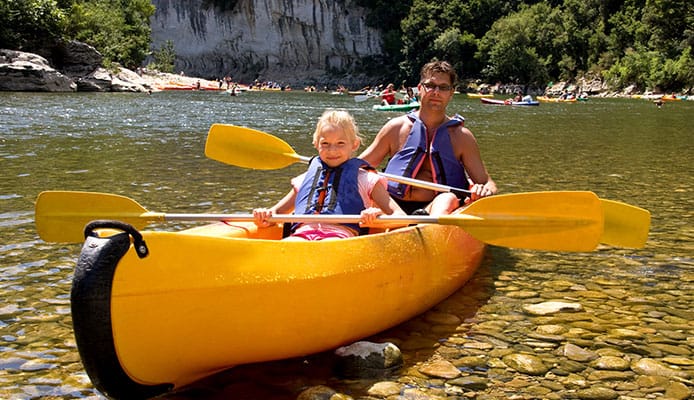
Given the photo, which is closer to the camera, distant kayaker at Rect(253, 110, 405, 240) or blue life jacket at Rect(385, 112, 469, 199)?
distant kayaker at Rect(253, 110, 405, 240)

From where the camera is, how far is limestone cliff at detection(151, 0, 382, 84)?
70.5m

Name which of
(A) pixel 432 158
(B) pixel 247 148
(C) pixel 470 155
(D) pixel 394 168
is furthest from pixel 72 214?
(C) pixel 470 155

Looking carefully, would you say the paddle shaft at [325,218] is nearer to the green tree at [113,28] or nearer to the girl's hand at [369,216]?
the girl's hand at [369,216]

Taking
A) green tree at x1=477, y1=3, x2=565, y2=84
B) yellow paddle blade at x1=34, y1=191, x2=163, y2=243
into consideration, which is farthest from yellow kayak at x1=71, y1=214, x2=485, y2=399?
green tree at x1=477, y1=3, x2=565, y2=84

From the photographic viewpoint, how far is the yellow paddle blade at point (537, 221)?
3283mm

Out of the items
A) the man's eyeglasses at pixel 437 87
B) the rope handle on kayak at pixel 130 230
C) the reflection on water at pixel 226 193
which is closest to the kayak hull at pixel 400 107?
the reflection on water at pixel 226 193

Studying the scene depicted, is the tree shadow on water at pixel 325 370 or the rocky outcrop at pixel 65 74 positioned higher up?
the rocky outcrop at pixel 65 74

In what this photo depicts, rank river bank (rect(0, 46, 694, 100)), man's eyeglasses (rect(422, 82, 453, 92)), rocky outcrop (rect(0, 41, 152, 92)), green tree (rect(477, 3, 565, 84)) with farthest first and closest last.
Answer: green tree (rect(477, 3, 565, 84)) → river bank (rect(0, 46, 694, 100)) → rocky outcrop (rect(0, 41, 152, 92)) → man's eyeglasses (rect(422, 82, 453, 92))

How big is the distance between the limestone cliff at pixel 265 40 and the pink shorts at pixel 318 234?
68.5m

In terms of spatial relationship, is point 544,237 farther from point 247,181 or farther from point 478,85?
point 478,85

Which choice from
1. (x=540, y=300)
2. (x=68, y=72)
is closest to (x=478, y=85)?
(x=68, y=72)

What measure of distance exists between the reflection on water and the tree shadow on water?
0.01 m

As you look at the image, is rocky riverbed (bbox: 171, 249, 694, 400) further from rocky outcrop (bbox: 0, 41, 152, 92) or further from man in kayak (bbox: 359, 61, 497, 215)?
rocky outcrop (bbox: 0, 41, 152, 92)

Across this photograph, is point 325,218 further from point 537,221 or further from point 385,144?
point 385,144
